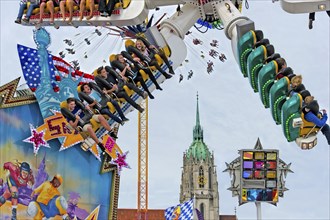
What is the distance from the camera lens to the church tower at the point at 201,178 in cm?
9612

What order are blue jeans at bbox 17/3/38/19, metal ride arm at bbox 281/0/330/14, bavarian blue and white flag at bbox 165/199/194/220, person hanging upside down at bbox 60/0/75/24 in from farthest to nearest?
1. bavarian blue and white flag at bbox 165/199/194/220
2. blue jeans at bbox 17/3/38/19
3. person hanging upside down at bbox 60/0/75/24
4. metal ride arm at bbox 281/0/330/14

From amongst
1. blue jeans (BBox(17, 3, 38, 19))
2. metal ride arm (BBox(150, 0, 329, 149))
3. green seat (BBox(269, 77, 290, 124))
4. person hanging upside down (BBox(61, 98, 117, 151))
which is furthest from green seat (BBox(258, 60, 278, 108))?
blue jeans (BBox(17, 3, 38, 19))

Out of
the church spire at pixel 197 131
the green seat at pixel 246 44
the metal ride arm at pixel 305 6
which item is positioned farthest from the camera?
the church spire at pixel 197 131

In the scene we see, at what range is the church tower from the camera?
96.1 metres

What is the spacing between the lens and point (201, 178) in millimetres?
97625

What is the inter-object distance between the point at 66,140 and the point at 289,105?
11988mm

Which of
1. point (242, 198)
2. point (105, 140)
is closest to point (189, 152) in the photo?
point (105, 140)

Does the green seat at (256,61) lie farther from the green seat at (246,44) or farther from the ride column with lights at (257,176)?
the ride column with lights at (257,176)

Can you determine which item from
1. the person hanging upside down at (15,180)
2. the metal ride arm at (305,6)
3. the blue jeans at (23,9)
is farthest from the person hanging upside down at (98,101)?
the person hanging upside down at (15,180)

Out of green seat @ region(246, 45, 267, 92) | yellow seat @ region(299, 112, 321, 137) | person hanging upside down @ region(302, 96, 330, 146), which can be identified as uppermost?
green seat @ region(246, 45, 267, 92)

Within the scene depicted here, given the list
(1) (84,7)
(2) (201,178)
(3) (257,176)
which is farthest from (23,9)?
(2) (201,178)

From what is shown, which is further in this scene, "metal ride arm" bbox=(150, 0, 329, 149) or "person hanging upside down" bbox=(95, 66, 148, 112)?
"metal ride arm" bbox=(150, 0, 329, 149)

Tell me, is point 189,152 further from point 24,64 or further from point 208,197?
point 24,64

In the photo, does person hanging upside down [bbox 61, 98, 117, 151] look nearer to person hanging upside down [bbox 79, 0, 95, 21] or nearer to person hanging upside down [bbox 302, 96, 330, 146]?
person hanging upside down [bbox 79, 0, 95, 21]
